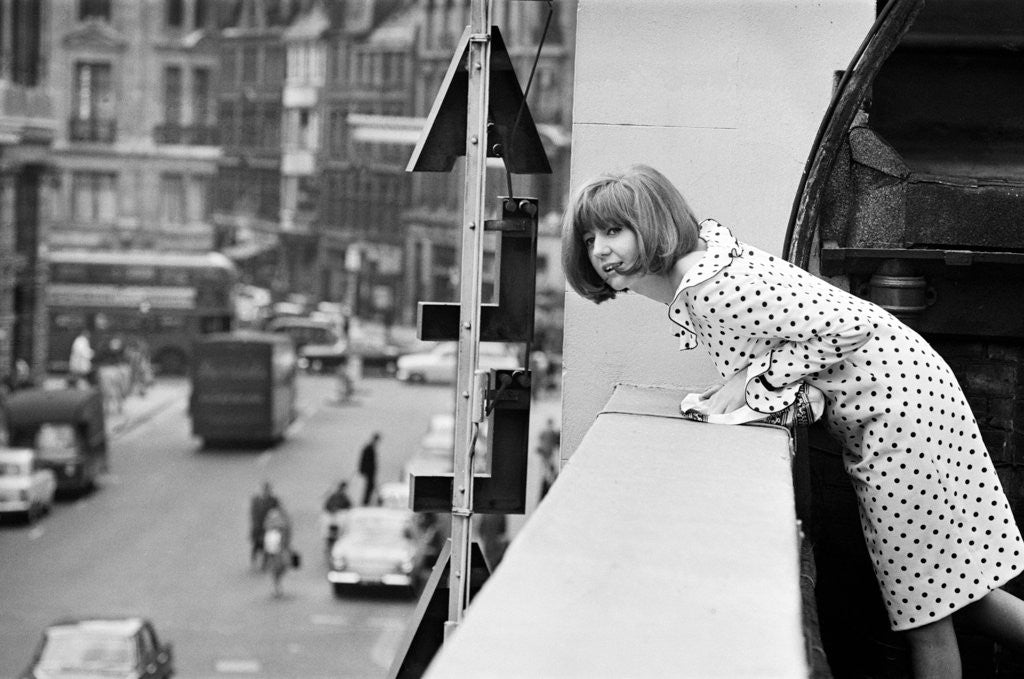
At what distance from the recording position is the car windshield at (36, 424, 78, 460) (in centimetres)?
3031

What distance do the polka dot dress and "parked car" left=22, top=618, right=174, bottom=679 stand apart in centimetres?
1400

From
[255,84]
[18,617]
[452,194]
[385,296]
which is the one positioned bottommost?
[18,617]

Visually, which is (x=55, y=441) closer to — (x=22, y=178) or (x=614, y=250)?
(x=22, y=178)

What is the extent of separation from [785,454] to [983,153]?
280cm

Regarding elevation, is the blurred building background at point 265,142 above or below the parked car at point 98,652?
above

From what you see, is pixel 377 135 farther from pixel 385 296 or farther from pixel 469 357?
pixel 469 357

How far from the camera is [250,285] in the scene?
54.1 meters

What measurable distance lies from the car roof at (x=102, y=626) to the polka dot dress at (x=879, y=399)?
14560 mm

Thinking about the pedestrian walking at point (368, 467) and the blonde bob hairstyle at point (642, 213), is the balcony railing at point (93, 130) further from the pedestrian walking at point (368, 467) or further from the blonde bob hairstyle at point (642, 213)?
the blonde bob hairstyle at point (642, 213)

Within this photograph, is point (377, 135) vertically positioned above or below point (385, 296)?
above

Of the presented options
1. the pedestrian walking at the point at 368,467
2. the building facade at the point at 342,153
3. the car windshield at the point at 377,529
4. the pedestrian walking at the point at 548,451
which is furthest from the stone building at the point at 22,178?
the pedestrian walking at the point at 548,451

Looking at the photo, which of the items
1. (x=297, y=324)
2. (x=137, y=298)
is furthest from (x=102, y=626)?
(x=297, y=324)

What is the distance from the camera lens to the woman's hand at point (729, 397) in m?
3.59

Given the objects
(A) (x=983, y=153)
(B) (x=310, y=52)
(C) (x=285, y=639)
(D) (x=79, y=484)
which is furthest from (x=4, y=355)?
(A) (x=983, y=153)
